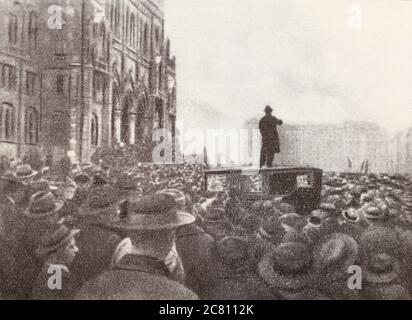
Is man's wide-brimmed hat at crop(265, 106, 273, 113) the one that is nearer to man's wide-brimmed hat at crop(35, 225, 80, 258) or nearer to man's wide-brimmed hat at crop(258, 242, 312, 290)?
man's wide-brimmed hat at crop(258, 242, 312, 290)

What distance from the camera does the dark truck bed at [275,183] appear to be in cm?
662

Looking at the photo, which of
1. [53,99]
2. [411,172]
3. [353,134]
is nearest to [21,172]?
[53,99]

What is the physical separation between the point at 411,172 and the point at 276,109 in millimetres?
2201

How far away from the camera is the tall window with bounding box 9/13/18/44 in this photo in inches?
247

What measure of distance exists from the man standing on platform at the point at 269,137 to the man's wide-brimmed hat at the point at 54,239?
2824 mm

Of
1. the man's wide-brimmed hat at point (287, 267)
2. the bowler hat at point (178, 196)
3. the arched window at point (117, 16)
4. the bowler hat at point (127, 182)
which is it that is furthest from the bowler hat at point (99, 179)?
the man's wide-brimmed hat at point (287, 267)

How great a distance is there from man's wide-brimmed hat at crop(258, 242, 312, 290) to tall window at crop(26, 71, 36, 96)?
12.8ft

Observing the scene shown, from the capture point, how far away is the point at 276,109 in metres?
6.78

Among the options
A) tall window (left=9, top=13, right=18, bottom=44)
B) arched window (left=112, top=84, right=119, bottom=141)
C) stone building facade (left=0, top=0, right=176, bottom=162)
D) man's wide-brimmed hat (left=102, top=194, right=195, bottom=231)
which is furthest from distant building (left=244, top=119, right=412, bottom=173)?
tall window (left=9, top=13, right=18, bottom=44)

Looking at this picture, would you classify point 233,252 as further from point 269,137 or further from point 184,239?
point 269,137

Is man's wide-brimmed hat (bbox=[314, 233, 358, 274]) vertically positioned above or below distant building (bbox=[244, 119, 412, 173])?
below

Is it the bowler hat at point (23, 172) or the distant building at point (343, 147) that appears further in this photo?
the distant building at point (343, 147)

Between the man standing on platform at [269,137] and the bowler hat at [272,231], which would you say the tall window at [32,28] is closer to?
the man standing on platform at [269,137]

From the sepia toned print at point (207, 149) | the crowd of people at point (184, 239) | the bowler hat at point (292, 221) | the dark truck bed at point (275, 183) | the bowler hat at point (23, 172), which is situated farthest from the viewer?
the dark truck bed at point (275, 183)
